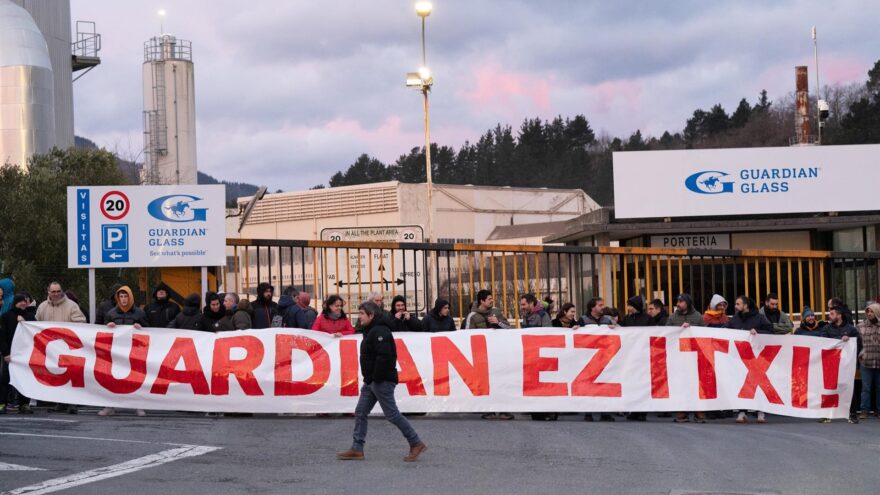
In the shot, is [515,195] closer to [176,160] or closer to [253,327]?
[176,160]

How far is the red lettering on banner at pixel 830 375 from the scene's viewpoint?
1653 centimetres

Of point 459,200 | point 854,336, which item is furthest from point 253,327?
point 459,200

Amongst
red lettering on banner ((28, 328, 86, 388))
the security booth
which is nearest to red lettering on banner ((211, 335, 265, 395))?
red lettering on banner ((28, 328, 86, 388))

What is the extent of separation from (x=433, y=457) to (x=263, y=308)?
18.1 ft

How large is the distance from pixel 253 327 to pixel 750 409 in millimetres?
6858

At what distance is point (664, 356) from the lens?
1606cm

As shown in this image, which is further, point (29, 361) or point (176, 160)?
point (176, 160)

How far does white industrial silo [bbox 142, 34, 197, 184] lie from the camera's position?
218 ft

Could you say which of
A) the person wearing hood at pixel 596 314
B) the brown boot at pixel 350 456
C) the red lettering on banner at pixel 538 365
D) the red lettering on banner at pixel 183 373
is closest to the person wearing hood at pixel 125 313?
the red lettering on banner at pixel 183 373

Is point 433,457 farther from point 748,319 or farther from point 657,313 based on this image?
point 748,319

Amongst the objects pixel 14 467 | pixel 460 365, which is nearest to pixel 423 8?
pixel 460 365

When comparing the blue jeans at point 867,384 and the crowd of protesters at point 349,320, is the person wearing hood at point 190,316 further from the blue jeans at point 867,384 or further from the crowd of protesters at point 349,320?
the blue jeans at point 867,384

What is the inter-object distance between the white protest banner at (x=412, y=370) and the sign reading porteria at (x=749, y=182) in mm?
9846

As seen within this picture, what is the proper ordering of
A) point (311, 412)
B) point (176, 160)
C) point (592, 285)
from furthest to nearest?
point (176, 160) < point (592, 285) < point (311, 412)
